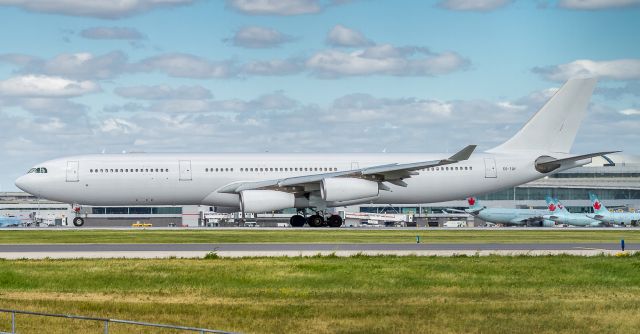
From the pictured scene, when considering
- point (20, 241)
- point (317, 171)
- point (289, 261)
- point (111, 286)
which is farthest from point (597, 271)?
point (317, 171)

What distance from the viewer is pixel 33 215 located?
133 metres

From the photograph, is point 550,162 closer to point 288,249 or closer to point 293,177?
point 293,177

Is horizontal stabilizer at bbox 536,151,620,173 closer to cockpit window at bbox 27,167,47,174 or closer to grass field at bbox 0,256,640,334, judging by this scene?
grass field at bbox 0,256,640,334

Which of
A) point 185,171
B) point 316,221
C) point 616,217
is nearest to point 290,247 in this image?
point 316,221

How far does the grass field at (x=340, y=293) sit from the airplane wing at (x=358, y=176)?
26.6 m

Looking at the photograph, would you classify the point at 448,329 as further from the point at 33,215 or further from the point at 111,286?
the point at 33,215

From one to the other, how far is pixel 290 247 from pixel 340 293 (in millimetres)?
17014

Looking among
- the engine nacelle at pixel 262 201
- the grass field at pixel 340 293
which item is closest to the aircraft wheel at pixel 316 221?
the engine nacelle at pixel 262 201

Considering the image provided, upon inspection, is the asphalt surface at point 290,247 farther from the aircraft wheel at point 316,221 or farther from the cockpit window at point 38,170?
the cockpit window at point 38,170

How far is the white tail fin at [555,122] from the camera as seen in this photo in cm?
6886

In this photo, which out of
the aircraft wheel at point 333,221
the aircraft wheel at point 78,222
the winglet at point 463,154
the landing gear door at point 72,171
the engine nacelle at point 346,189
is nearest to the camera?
the winglet at point 463,154

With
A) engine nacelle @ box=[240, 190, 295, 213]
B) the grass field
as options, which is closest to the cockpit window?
engine nacelle @ box=[240, 190, 295, 213]

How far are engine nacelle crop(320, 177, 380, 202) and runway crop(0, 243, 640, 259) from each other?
17.4 m

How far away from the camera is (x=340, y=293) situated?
2561cm
